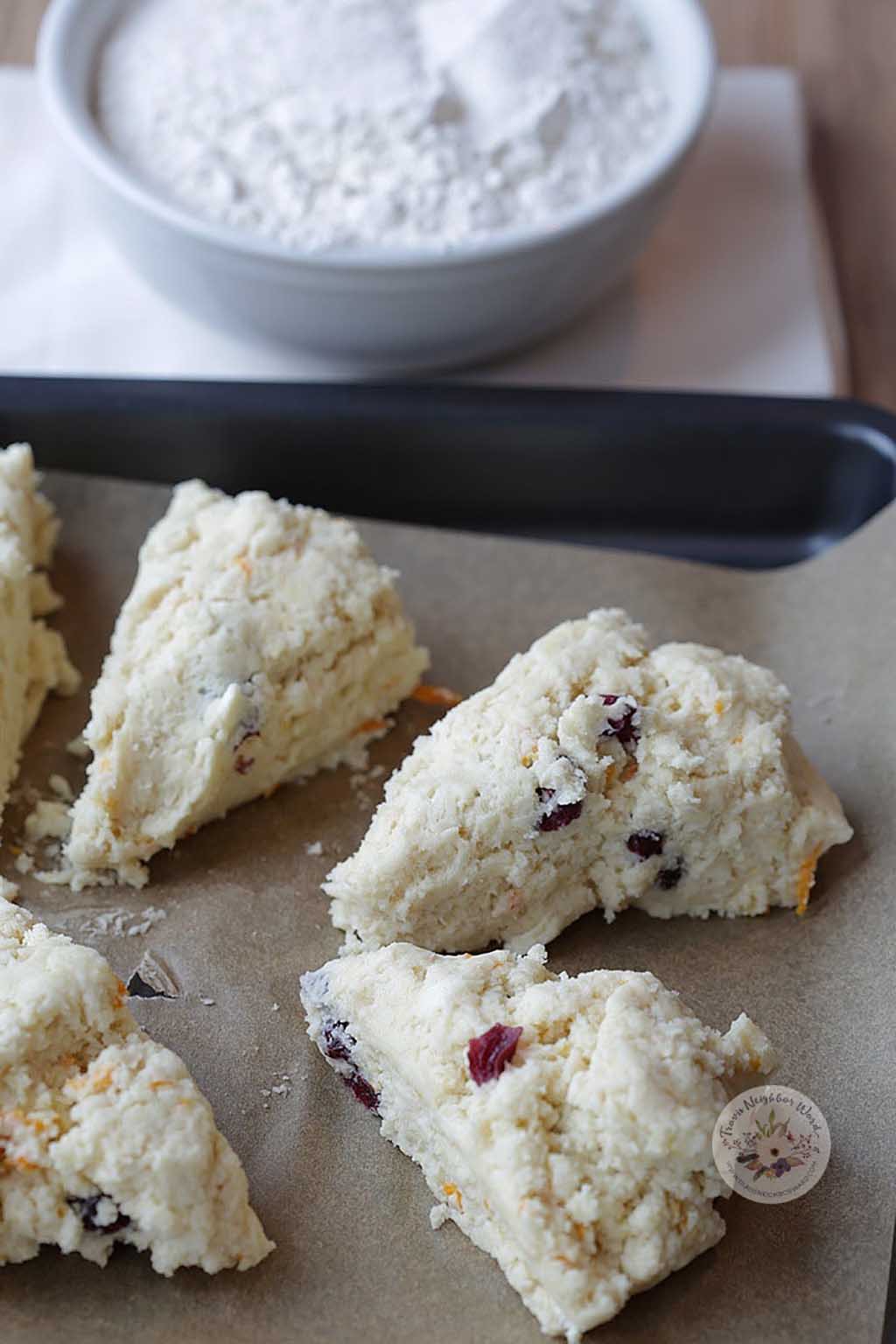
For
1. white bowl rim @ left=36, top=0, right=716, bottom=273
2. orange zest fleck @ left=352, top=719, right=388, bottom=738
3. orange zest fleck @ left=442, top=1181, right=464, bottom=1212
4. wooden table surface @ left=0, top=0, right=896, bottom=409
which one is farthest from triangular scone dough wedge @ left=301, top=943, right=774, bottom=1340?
wooden table surface @ left=0, top=0, right=896, bottom=409

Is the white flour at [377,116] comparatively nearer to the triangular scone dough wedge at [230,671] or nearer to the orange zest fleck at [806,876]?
the triangular scone dough wedge at [230,671]

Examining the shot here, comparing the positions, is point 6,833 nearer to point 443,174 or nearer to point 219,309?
point 219,309

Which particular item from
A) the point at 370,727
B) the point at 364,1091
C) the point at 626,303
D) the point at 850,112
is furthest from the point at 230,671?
the point at 850,112

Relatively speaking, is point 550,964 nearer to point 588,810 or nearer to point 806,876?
point 588,810

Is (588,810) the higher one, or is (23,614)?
(588,810)

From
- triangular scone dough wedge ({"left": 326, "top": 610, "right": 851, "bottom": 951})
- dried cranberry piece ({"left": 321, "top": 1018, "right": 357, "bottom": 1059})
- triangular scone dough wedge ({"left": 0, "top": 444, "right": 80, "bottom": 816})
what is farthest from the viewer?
triangular scone dough wedge ({"left": 0, "top": 444, "right": 80, "bottom": 816})

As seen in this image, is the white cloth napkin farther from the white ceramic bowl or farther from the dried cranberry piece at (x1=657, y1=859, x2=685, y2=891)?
the dried cranberry piece at (x1=657, y1=859, x2=685, y2=891)

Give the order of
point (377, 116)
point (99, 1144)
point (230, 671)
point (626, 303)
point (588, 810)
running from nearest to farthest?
point (99, 1144)
point (588, 810)
point (230, 671)
point (377, 116)
point (626, 303)
